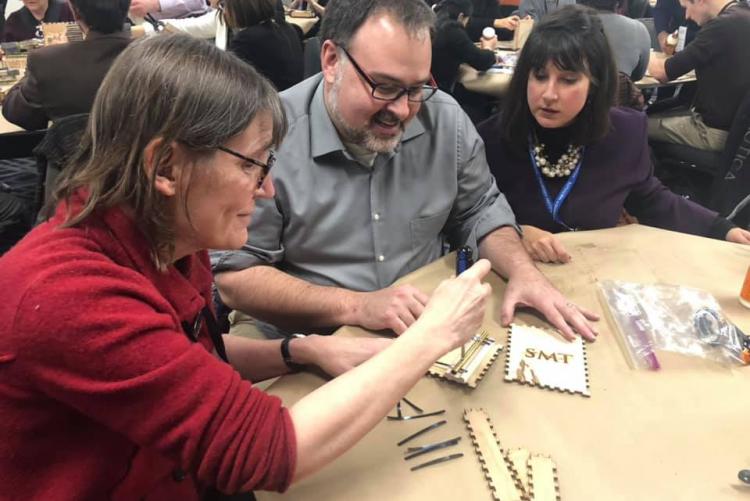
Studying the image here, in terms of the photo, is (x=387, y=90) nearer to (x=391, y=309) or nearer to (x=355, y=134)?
(x=355, y=134)

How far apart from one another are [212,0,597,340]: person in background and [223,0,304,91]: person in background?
77.3 inches

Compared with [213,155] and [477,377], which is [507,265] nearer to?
[477,377]

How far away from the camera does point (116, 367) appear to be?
2.44 feet

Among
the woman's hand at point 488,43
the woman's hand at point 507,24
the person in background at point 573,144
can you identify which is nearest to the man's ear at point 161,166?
the person in background at point 573,144

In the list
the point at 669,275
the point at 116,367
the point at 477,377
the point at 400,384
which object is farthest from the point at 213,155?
the point at 669,275

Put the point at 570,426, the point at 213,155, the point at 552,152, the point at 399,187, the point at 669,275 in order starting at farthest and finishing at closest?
the point at 552,152, the point at 399,187, the point at 669,275, the point at 570,426, the point at 213,155

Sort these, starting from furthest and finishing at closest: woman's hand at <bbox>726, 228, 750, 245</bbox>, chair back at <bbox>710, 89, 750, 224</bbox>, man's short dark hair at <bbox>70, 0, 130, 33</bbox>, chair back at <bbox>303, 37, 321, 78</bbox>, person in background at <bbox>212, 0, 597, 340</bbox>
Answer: chair back at <bbox>303, 37, 321, 78</bbox> → chair back at <bbox>710, 89, 750, 224</bbox> → man's short dark hair at <bbox>70, 0, 130, 33</bbox> → woman's hand at <bbox>726, 228, 750, 245</bbox> → person in background at <bbox>212, 0, 597, 340</bbox>

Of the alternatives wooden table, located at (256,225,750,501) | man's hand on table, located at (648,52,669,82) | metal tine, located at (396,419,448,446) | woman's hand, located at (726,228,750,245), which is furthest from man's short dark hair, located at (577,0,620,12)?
metal tine, located at (396,419,448,446)

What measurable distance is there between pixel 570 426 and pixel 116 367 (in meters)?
0.76

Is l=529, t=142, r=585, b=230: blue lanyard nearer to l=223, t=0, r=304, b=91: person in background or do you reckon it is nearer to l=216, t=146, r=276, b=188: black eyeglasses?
l=216, t=146, r=276, b=188: black eyeglasses

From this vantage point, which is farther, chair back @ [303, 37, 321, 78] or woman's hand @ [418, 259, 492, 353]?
chair back @ [303, 37, 321, 78]

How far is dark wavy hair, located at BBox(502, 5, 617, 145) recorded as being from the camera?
1844mm

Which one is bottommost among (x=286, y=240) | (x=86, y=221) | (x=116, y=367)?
(x=286, y=240)

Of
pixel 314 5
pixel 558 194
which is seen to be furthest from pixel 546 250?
pixel 314 5
